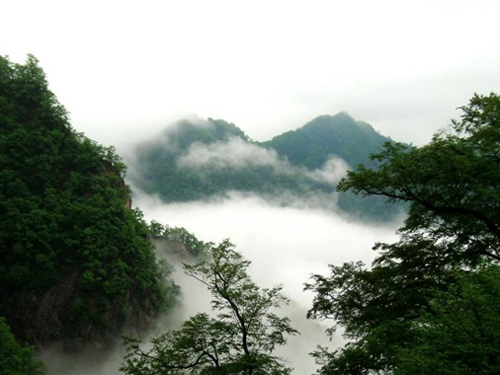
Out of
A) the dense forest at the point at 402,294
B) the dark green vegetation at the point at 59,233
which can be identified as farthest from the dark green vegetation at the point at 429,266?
the dark green vegetation at the point at 59,233

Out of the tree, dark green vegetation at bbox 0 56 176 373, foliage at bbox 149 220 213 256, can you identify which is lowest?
the tree

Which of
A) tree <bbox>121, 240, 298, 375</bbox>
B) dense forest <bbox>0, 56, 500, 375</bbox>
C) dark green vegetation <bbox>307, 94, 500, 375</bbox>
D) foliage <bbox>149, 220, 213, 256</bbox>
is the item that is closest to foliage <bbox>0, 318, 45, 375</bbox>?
dense forest <bbox>0, 56, 500, 375</bbox>

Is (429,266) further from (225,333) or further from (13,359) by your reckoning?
(13,359)

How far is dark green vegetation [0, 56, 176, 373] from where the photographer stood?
42.7m

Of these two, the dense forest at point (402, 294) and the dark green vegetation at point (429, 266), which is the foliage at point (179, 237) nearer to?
the dense forest at point (402, 294)

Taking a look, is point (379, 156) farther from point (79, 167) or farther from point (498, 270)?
point (79, 167)

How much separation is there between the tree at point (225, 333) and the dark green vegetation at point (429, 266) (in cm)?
191

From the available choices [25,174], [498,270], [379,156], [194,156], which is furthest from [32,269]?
[194,156]

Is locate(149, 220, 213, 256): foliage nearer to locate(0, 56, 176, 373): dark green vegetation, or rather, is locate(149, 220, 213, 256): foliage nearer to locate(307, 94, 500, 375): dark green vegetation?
locate(0, 56, 176, 373): dark green vegetation

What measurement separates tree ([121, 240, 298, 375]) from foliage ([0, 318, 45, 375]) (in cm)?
1740

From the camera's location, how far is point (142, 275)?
5031cm

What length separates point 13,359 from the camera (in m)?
27.5

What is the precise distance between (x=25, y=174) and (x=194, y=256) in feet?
138

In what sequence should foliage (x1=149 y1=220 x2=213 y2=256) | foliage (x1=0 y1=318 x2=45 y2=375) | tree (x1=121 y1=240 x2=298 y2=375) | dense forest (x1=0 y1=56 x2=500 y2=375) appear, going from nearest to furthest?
dense forest (x1=0 y1=56 x2=500 y2=375) → tree (x1=121 y1=240 x2=298 y2=375) → foliage (x1=0 y1=318 x2=45 y2=375) → foliage (x1=149 y1=220 x2=213 y2=256)
